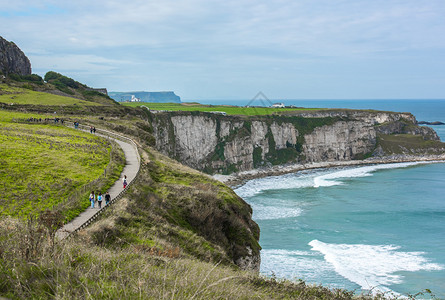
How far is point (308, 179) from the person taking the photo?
8575 centimetres

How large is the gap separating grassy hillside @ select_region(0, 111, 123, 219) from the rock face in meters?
49.3

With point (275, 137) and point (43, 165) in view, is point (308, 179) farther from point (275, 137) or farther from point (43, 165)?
point (43, 165)

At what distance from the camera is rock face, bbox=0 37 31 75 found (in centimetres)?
8144

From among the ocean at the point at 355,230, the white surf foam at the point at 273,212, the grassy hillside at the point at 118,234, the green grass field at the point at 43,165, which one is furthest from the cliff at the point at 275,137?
the grassy hillside at the point at 118,234

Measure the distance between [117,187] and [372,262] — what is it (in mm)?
24201

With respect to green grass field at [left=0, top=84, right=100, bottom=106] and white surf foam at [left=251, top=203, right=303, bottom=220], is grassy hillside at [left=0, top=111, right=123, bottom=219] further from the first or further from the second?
white surf foam at [left=251, top=203, right=303, bottom=220]

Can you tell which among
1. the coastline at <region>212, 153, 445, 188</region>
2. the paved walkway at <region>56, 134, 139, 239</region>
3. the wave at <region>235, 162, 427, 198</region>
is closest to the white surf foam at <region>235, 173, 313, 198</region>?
the wave at <region>235, 162, 427, 198</region>

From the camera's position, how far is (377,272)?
32438mm

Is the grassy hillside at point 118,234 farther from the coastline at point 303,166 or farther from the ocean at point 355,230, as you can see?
the coastline at point 303,166

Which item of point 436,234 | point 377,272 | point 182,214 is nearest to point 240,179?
point 436,234

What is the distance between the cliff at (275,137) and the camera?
9281 centimetres

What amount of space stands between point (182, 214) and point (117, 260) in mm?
11551

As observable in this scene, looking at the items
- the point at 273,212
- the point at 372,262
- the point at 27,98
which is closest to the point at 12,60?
the point at 27,98

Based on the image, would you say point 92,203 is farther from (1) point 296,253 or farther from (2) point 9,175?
(1) point 296,253
